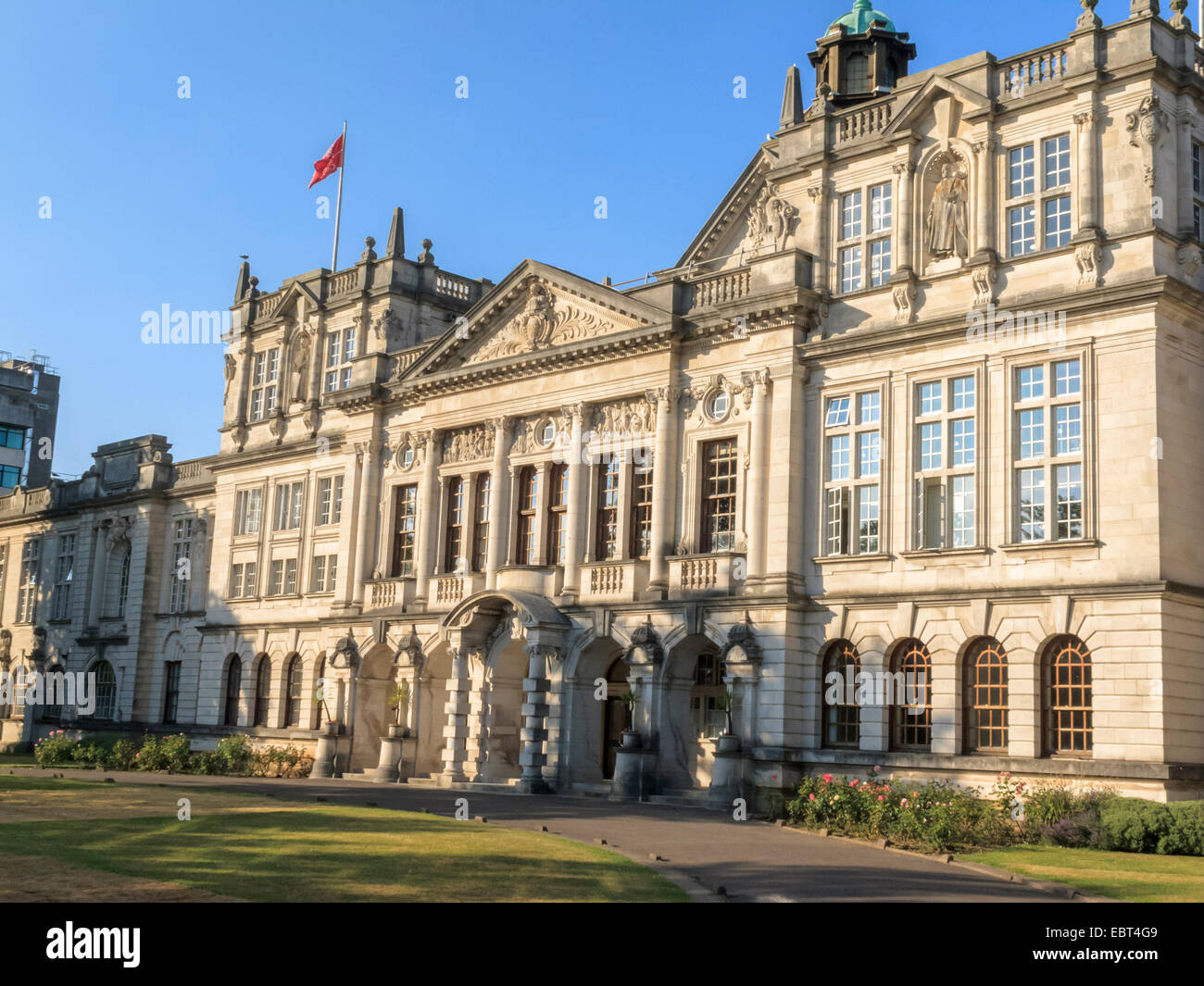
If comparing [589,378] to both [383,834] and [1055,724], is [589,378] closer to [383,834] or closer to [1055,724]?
[1055,724]

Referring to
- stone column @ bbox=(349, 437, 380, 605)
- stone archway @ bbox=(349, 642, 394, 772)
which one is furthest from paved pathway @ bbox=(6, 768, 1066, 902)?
stone column @ bbox=(349, 437, 380, 605)

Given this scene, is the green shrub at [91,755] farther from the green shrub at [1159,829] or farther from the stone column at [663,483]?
the green shrub at [1159,829]

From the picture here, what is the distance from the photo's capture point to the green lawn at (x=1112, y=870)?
18.4 meters

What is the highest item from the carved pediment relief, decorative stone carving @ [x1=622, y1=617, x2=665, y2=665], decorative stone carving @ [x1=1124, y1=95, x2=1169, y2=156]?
decorative stone carving @ [x1=1124, y1=95, x2=1169, y2=156]

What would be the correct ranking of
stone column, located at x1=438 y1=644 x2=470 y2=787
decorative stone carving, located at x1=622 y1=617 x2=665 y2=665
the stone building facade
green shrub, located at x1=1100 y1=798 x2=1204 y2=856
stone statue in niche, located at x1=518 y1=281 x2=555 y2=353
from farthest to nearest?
1. stone statue in niche, located at x1=518 y1=281 x2=555 y2=353
2. stone column, located at x1=438 y1=644 x2=470 y2=787
3. decorative stone carving, located at x1=622 y1=617 x2=665 y2=665
4. the stone building facade
5. green shrub, located at x1=1100 y1=798 x2=1204 y2=856

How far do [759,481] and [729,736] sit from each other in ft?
21.7

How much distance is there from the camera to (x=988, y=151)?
32531 mm

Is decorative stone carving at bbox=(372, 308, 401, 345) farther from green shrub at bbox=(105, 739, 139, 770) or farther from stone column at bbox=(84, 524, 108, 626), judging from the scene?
stone column at bbox=(84, 524, 108, 626)

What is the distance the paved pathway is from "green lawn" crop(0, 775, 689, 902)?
3.98 ft

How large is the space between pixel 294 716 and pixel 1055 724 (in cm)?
3018

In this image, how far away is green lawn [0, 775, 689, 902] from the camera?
15.4 meters

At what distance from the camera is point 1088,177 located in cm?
3042
